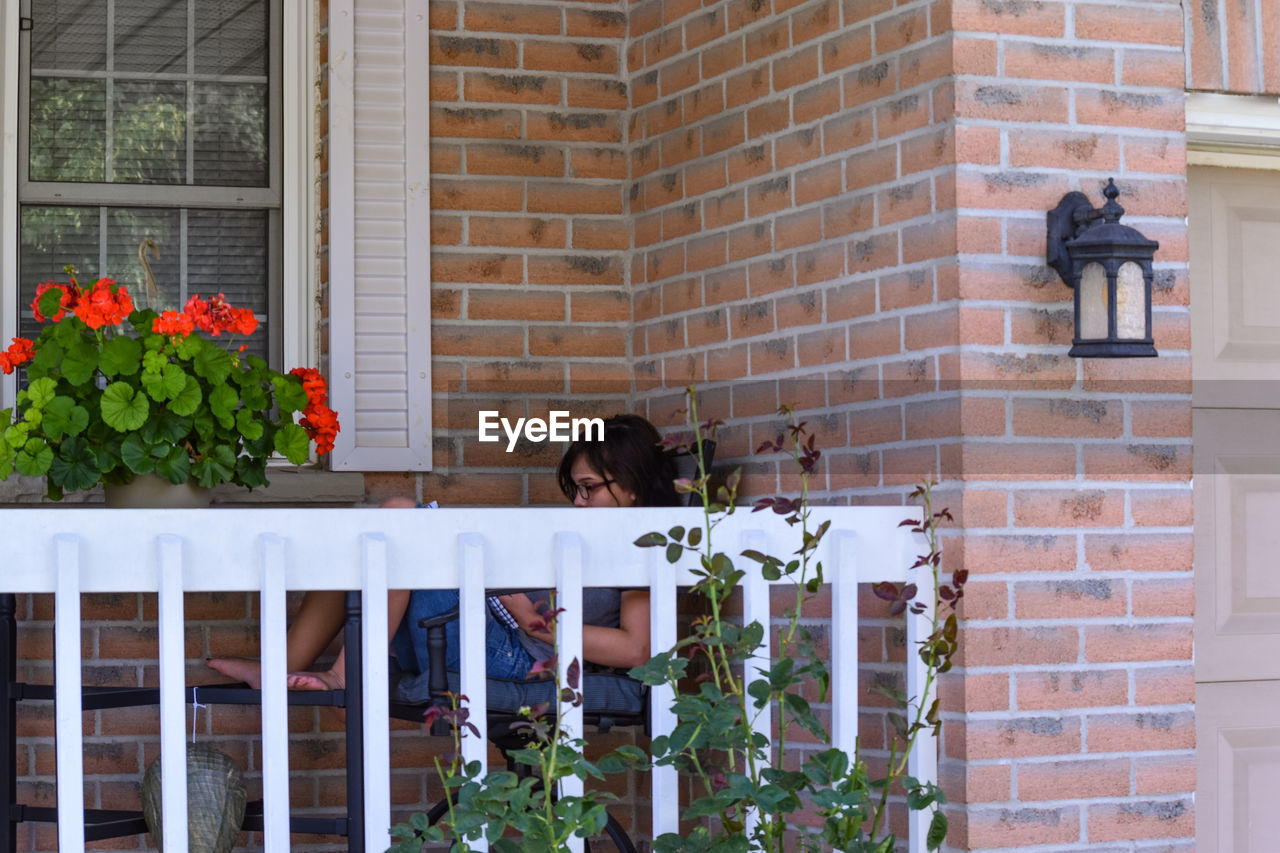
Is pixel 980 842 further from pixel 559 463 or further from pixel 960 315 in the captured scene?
pixel 559 463

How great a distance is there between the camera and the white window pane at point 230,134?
12.7 ft

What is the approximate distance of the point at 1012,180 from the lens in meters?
2.83

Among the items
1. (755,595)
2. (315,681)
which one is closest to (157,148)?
(315,681)

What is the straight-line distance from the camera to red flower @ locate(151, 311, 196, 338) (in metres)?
3.04

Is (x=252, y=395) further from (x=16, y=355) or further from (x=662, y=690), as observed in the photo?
(x=662, y=690)

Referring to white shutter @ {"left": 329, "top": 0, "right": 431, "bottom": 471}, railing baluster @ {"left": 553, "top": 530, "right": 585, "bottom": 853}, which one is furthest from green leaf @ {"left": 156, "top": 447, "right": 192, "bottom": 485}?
railing baluster @ {"left": 553, "top": 530, "right": 585, "bottom": 853}

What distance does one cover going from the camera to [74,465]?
120 inches

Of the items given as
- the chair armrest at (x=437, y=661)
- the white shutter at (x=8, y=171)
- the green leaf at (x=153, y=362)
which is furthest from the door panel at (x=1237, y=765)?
the white shutter at (x=8, y=171)

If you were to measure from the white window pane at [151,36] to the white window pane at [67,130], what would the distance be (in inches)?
4.4

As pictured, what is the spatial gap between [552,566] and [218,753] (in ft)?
3.32

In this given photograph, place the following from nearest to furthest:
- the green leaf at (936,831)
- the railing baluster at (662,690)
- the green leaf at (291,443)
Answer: the green leaf at (936,831)
the railing baluster at (662,690)
the green leaf at (291,443)

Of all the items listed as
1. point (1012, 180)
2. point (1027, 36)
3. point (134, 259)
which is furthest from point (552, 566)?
point (134, 259)

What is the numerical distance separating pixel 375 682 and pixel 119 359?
0.96 metres

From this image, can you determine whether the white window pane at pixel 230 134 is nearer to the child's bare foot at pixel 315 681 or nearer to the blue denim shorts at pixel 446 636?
the blue denim shorts at pixel 446 636
